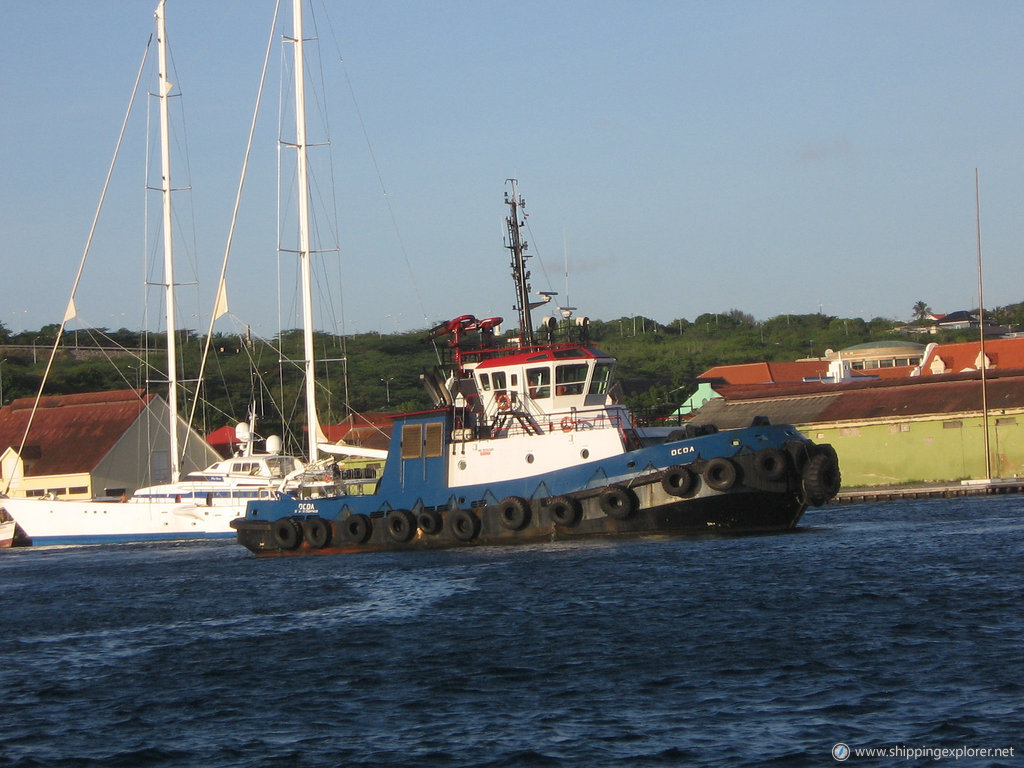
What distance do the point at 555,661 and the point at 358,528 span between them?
16642 mm

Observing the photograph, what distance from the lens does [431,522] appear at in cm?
3009

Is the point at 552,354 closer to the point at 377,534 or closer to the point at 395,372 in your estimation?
the point at 377,534

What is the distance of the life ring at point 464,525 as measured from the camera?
29.2 metres

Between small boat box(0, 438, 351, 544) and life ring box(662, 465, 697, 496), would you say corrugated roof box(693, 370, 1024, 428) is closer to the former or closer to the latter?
small boat box(0, 438, 351, 544)

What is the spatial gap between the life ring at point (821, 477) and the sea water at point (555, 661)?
1141 millimetres

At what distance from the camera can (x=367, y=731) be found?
12.7m

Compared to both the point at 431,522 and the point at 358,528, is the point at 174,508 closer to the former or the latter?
the point at 358,528

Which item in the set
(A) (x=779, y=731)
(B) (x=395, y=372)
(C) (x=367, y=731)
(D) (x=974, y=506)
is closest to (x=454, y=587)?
(C) (x=367, y=731)

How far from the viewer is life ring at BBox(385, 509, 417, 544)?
30547mm

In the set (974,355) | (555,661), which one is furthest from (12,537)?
(974,355)

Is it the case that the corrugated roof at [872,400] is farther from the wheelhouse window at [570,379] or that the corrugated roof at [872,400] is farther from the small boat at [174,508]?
the wheelhouse window at [570,379]

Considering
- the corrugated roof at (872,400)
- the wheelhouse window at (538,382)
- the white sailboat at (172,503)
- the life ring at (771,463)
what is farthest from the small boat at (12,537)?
the life ring at (771,463)

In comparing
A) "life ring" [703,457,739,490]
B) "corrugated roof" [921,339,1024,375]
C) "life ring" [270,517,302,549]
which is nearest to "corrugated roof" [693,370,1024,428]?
"corrugated roof" [921,339,1024,375]

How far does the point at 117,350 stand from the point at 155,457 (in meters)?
61.3
